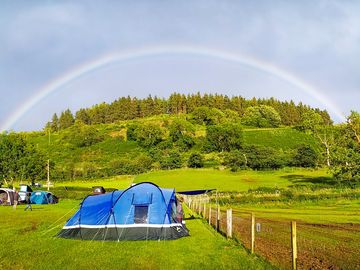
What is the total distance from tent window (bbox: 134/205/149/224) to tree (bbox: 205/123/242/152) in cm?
12973

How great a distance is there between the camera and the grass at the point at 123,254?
1316cm

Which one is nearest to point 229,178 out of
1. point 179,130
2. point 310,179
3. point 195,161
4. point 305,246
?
point 310,179

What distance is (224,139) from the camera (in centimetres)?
15062

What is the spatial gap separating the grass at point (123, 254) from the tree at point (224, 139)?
129626 mm

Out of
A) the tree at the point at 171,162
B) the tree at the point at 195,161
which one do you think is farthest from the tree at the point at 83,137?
the tree at the point at 195,161

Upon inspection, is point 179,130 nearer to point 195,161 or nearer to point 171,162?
point 171,162

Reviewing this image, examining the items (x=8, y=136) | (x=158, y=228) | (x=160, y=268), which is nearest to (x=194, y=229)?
(x=158, y=228)

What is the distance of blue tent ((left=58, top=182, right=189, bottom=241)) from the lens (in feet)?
66.5

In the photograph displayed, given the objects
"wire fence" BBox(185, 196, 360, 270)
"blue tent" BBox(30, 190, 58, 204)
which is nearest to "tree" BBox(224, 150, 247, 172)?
"blue tent" BBox(30, 190, 58, 204)

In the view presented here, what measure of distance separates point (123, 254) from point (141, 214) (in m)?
5.06

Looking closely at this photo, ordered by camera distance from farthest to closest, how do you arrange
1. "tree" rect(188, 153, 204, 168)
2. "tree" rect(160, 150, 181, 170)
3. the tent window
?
"tree" rect(160, 150, 181, 170) → "tree" rect(188, 153, 204, 168) → the tent window

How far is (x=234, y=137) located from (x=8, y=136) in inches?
3313

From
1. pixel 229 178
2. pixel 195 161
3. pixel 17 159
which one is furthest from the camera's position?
pixel 195 161

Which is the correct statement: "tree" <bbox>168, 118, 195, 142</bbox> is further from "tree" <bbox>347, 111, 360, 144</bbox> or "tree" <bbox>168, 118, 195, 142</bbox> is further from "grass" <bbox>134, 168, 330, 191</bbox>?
"tree" <bbox>347, 111, 360, 144</bbox>
